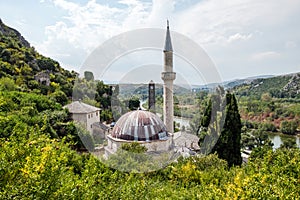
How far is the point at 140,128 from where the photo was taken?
14.3 metres

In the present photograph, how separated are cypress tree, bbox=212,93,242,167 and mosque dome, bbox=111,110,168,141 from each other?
5.84m

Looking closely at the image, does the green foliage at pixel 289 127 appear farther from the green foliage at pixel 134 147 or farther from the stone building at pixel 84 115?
the green foliage at pixel 134 147

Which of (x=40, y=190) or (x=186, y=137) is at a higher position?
(x=40, y=190)

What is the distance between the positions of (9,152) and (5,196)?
158cm

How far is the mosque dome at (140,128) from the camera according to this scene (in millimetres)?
14195

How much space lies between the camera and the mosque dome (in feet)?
46.6

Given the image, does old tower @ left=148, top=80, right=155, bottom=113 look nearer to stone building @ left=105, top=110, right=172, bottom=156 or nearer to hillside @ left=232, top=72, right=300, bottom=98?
stone building @ left=105, top=110, right=172, bottom=156

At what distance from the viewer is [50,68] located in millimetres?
38312

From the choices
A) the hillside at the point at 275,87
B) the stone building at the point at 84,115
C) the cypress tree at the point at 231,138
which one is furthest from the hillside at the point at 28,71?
the hillside at the point at 275,87

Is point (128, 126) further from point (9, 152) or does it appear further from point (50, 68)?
point (50, 68)

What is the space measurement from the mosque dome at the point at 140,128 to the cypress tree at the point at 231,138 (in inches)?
230

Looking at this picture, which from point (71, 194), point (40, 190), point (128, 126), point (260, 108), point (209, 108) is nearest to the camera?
point (40, 190)

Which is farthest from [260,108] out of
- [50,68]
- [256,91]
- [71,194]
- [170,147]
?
[71,194]

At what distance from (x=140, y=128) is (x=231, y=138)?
768 centimetres
